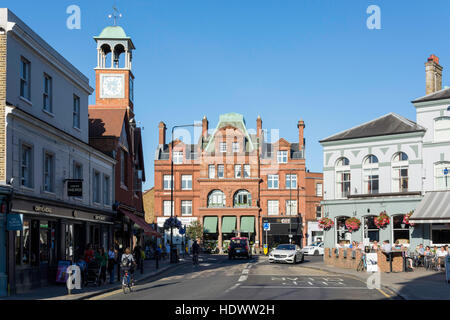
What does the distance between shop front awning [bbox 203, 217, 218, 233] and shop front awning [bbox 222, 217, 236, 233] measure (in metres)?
0.98

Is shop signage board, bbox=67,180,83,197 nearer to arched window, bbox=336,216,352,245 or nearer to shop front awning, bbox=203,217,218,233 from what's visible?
arched window, bbox=336,216,352,245

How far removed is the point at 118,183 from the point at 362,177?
18.1 meters

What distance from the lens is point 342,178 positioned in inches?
1897

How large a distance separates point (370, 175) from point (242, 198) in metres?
33.6

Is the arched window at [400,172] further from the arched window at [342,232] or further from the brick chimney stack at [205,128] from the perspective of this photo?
the brick chimney stack at [205,128]

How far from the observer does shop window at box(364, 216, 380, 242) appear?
46.0m

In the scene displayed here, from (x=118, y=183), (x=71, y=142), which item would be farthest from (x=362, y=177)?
(x=71, y=142)

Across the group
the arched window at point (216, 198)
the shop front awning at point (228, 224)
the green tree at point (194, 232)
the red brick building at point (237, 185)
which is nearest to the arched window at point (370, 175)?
the red brick building at point (237, 185)

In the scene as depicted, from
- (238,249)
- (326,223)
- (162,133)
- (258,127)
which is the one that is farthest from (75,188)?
(162,133)

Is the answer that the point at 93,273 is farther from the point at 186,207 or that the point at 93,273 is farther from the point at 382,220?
the point at 186,207

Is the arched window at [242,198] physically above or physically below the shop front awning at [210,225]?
above

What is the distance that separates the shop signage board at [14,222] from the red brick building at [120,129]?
660 inches

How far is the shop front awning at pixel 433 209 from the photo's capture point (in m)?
40.6
